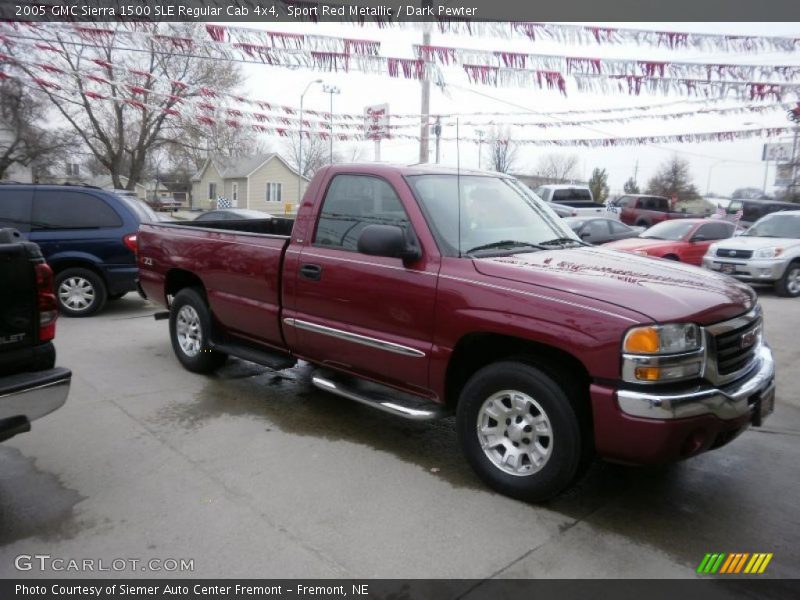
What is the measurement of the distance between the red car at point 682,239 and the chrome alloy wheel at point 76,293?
9.43 meters

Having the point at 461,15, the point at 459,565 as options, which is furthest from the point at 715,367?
the point at 461,15

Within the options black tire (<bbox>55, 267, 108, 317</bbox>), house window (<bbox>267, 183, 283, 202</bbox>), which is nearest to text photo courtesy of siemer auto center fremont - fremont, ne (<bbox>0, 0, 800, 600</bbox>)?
black tire (<bbox>55, 267, 108, 317</bbox>)

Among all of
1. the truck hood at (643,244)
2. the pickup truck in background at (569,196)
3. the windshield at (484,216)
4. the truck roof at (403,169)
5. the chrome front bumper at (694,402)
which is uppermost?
the pickup truck in background at (569,196)

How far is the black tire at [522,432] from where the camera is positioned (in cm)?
320

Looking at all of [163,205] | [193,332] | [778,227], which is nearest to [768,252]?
[778,227]

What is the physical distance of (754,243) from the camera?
11797 mm

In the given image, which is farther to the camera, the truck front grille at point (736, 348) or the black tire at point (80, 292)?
the black tire at point (80, 292)

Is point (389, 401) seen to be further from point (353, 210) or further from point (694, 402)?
point (694, 402)

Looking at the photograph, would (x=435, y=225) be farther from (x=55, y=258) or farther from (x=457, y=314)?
(x=55, y=258)

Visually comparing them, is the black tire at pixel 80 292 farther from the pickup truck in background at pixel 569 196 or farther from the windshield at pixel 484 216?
the pickup truck in background at pixel 569 196

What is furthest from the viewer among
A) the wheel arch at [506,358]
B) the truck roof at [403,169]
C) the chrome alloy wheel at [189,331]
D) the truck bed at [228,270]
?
the chrome alloy wheel at [189,331]

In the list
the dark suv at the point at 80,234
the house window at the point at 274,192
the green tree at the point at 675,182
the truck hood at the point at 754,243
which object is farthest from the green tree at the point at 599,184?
the dark suv at the point at 80,234

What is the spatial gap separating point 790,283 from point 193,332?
1123 centimetres

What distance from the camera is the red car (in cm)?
1208
